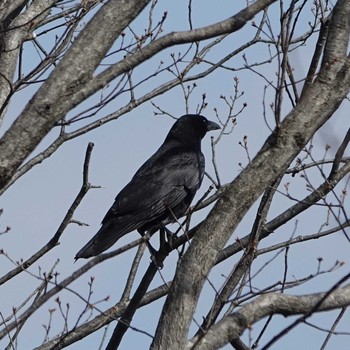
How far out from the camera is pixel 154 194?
9.39 meters

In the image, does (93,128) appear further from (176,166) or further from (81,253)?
(176,166)

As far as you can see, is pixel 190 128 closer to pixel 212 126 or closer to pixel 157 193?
pixel 212 126

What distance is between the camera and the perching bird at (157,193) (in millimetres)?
8820

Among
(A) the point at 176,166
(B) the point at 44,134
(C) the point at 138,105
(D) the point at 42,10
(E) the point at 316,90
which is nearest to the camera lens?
(B) the point at 44,134

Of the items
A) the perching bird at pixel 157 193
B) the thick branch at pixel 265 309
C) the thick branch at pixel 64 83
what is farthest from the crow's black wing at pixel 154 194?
the thick branch at pixel 64 83

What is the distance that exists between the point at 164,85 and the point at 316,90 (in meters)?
3.84

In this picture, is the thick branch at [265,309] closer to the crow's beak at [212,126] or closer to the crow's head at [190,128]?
the crow's head at [190,128]

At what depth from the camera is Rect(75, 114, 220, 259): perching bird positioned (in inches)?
347

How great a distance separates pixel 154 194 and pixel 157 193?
4cm

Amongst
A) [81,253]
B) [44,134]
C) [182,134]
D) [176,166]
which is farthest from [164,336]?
[182,134]

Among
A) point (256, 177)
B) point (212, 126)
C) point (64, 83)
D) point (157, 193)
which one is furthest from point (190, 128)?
point (64, 83)

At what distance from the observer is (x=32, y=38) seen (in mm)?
7898

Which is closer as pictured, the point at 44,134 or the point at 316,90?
the point at 44,134

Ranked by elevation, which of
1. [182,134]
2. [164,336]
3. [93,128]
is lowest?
[164,336]
